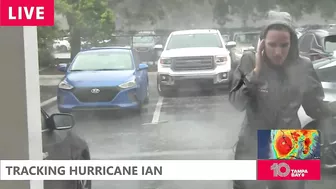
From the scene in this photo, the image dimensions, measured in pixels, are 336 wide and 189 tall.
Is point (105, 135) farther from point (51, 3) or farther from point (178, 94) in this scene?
point (51, 3)

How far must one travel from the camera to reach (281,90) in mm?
3924

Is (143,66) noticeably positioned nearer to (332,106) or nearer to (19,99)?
(19,99)

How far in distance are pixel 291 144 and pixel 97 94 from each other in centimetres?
119

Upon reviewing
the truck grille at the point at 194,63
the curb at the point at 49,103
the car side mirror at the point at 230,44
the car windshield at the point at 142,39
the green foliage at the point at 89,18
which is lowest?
the curb at the point at 49,103

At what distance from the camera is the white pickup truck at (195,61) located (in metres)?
3.91

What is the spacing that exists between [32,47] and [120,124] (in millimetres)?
701

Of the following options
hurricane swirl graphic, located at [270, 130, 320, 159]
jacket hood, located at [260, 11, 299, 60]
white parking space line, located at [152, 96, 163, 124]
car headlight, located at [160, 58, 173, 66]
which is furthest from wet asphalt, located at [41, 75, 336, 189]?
jacket hood, located at [260, 11, 299, 60]

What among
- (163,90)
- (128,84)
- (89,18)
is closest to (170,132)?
(163,90)

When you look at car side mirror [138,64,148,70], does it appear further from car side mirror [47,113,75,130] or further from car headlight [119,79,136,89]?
car side mirror [47,113,75,130]

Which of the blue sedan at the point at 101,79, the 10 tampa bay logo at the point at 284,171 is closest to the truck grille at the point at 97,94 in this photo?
the blue sedan at the point at 101,79

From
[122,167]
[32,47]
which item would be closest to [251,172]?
[122,167]

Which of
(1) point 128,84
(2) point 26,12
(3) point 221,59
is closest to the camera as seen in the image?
(2) point 26,12

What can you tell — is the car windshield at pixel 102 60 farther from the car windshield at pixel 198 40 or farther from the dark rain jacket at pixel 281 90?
the dark rain jacket at pixel 281 90

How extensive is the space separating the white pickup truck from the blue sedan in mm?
144
